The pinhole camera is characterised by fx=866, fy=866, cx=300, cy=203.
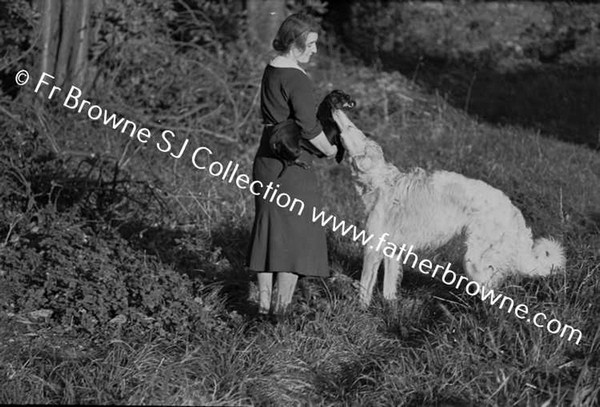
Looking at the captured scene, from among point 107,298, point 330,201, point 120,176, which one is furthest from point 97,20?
point 107,298

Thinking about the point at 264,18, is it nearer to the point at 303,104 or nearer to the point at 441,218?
the point at 441,218

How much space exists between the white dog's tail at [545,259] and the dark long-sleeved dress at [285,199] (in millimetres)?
1405

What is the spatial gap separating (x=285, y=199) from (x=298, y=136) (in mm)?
452

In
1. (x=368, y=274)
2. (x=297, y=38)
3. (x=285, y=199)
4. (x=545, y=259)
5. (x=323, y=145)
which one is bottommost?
(x=368, y=274)

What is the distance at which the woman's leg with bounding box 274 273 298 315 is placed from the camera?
5746mm

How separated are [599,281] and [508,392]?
4.56ft

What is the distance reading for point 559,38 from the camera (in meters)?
13.9

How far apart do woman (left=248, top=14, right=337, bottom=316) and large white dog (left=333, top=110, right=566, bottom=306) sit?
1.26 feet

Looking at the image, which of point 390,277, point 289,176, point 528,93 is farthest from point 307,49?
point 528,93

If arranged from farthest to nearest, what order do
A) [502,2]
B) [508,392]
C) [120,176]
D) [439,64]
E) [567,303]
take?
[502,2] → [439,64] → [120,176] → [567,303] → [508,392]

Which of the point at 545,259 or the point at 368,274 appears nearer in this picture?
the point at 545,259

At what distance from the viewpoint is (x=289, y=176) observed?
18.0 feet

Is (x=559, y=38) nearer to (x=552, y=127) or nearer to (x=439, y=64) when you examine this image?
(x=439, y=64)

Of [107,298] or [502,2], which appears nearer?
[107,298]
